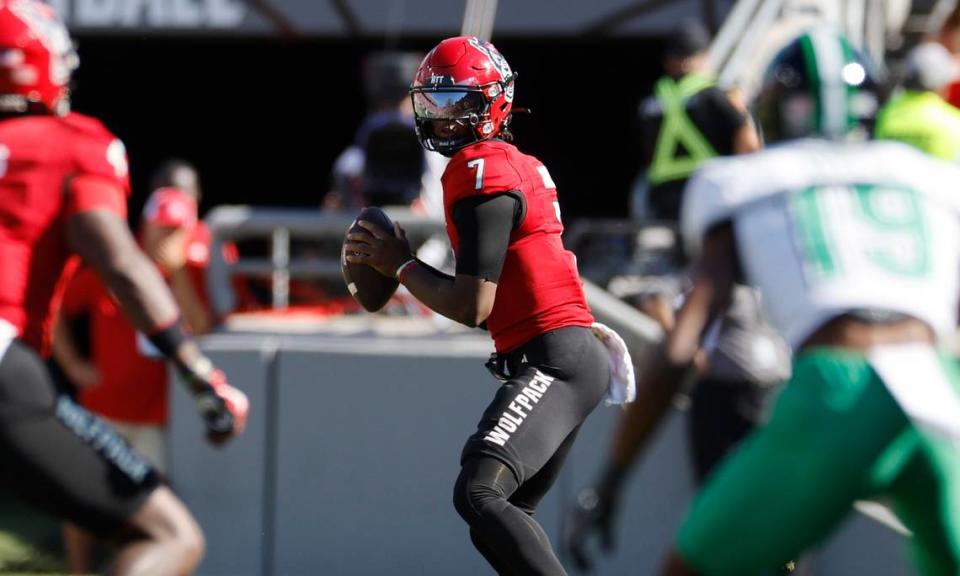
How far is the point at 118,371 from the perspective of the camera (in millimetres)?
7660

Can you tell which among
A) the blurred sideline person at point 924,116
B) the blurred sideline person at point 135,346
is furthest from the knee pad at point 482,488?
the blurred sideline person at point 135,346

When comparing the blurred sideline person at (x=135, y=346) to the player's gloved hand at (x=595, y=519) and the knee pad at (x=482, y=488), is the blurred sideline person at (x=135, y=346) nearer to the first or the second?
the knee pad at (x=482, y=488)

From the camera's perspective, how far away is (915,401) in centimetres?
328

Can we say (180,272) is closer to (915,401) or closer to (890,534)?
(890,534)

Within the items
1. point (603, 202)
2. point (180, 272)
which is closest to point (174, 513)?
point (180, 272)

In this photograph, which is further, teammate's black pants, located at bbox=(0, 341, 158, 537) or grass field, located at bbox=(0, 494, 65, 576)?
grass field, located at bbox=(0, 494, 65, 576)

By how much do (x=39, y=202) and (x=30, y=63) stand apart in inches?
19.0

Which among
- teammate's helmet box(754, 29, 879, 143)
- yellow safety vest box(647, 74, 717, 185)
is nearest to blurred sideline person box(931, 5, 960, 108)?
yellow safety vest box(647, 74, 717, 185)

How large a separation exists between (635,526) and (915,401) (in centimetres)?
393

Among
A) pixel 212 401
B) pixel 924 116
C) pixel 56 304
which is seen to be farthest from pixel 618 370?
pixel 924 116

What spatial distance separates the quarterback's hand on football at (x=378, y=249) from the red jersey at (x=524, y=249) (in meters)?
0.15

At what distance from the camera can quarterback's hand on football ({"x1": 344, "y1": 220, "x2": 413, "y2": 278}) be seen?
4617 millimetres

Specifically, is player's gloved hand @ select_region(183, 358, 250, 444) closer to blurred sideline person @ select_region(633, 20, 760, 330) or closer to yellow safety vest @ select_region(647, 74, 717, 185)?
blurred sideline person @ select_region(633, 20, 760, 330)

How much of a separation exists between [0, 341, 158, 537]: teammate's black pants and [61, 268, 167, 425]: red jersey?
3612mm
